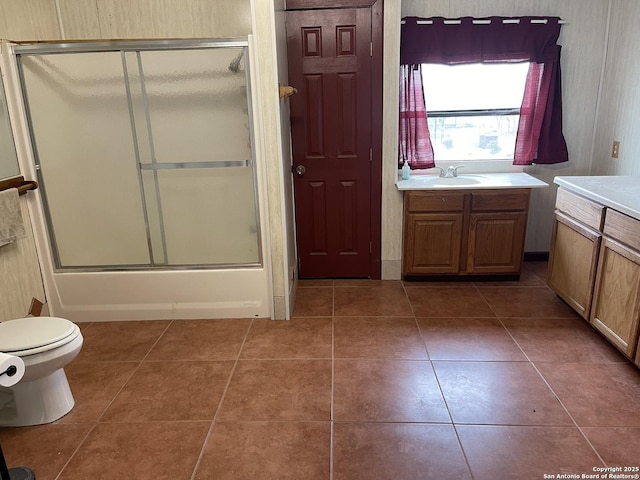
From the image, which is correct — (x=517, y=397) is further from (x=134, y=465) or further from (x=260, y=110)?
(x=260, y=110)

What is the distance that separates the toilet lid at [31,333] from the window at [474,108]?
2919 millimetres

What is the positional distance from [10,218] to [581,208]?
3.23m

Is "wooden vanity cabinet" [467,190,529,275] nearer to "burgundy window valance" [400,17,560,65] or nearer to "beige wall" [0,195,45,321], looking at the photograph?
"burgundy window valance" [400,17,560,65]

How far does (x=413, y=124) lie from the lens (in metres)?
3.58

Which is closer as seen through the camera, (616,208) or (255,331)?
(616,208)

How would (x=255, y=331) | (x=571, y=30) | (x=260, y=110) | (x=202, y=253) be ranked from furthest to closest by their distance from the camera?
1. (x=571, y=30)
2. (x=202, y=253)
3. (x=255, y=331)
4. (x=260, y=110)

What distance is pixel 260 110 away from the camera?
278cm

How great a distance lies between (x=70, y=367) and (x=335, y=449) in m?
1.59

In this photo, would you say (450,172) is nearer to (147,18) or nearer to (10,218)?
(147,18)

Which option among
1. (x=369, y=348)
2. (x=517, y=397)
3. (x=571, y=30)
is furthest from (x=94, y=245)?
(x=571, y=30)

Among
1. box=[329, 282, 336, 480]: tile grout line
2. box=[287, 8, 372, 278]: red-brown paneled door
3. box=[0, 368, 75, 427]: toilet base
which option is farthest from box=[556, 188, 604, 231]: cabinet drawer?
box=[0, 368, 75, 427]: toilet base

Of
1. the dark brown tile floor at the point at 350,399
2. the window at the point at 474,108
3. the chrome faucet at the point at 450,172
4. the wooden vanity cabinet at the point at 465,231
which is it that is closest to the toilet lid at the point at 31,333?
the dark brown tile floor at the point at 350,399

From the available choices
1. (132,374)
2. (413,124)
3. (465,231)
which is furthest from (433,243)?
(132,374)

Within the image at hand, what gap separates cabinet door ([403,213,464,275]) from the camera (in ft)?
11.3
